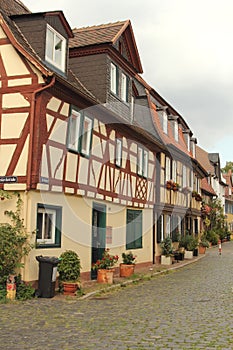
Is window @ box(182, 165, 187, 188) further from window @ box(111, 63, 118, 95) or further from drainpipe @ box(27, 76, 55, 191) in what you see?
drainpipe @ box(27, 76, 55, 191)

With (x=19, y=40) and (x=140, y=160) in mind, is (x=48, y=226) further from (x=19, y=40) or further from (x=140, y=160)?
(x=140, y=160)

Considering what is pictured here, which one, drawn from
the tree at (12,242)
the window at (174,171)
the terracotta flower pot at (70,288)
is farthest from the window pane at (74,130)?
the window at (174,171)

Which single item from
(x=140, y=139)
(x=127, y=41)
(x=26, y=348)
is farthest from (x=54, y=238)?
(x=127, y=41)

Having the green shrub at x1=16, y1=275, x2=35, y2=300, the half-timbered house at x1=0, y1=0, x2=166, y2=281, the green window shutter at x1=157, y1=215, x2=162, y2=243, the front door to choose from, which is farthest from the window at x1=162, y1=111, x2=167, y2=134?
the green shrub at x1=16, y1=275, x2=35, y2=300

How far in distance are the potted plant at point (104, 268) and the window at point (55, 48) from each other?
635 centimetres

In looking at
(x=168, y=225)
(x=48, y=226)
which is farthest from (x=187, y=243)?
(x=48, y=226)

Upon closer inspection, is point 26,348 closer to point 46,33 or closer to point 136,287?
point 136,287

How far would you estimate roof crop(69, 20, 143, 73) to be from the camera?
58.7ft

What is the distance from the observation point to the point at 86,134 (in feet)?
50.7

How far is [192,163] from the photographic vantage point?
3136 cm

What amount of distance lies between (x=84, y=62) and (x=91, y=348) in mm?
12915

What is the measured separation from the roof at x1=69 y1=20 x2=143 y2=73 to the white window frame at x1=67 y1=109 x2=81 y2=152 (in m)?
4.17

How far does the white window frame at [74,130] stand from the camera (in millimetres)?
14188

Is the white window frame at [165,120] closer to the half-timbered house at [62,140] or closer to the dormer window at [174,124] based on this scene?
the dormer window at [174,124]
